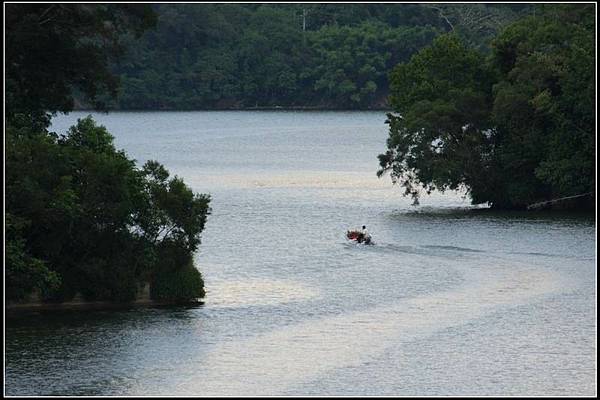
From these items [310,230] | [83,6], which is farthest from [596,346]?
[310,230]

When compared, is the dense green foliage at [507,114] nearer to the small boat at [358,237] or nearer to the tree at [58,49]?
the small boat at [358,237]

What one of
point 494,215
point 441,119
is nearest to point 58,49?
point 494,215

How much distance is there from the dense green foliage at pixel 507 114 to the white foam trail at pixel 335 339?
27.0 m

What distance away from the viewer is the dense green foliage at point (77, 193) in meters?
59.0

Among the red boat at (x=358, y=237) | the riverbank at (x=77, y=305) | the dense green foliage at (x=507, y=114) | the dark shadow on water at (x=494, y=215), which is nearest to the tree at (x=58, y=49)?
the riverbank at (x=77, y=305)

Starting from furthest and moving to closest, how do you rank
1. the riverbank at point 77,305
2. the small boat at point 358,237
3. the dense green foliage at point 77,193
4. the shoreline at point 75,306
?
the small boat at point 358,237 → the riverbank at point 77,305 → the shoreline at point 75,306 → the dense green foliage at point 77,193

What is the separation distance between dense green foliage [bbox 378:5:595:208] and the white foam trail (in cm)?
2700

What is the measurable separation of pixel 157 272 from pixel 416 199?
4338 centimetres

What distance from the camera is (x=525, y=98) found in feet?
329

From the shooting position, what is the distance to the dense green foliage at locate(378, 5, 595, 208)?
97.8 meters

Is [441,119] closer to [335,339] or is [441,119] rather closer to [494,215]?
[494,215]

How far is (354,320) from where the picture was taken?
2472 inches

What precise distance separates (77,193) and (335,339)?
12.5 m

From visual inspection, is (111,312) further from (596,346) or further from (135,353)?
(596,346)
